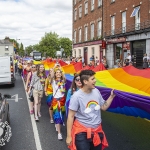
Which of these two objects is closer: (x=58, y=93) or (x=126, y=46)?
(x=58, y=93)

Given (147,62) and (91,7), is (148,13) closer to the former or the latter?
(147,62)

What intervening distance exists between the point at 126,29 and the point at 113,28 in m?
3.26

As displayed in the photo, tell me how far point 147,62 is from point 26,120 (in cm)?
1163

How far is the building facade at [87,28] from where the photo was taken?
29.5m

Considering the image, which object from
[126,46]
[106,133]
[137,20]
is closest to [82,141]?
[106,133]

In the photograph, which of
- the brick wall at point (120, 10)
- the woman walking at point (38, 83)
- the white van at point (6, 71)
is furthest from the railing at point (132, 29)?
the woman walking at point (38, 83)

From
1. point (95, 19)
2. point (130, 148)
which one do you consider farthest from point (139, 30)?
point (130, 148)

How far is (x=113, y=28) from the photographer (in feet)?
85.3

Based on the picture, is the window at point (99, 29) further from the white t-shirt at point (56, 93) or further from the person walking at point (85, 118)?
the person walking at point (85, 118)

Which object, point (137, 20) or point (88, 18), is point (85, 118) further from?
point (88, 18)

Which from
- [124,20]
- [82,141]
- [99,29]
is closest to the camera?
[82,141]

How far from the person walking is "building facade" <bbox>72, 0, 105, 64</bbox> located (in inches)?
1001

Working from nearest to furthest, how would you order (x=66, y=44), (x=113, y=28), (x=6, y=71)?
(x=6, y=71) → (x=113, y=28) → (x=66, y=44)

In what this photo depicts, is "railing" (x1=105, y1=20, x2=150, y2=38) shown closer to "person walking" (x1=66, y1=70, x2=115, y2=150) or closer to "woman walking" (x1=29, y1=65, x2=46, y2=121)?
"woman walking" (x1=29, y1=65, x2=46, y2=121)
